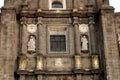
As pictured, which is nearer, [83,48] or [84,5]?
[83,48]

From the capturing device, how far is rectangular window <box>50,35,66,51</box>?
25.1 m

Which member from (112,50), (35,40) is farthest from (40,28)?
(112,50)

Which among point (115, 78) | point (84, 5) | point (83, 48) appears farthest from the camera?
point (84, 5)

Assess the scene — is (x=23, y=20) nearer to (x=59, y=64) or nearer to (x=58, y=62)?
(x=58, y=62)

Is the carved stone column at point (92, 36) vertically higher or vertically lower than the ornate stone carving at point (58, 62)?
higher

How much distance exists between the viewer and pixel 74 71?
927 inches

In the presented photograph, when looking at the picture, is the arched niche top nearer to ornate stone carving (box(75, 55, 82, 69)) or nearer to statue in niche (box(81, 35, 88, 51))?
statue in niche (box(81, 35, 88, 51))

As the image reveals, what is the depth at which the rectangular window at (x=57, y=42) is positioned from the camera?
25.1 metres

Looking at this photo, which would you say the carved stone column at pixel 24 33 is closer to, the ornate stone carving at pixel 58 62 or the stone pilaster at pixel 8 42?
the stone pilaster at pixel 8 42

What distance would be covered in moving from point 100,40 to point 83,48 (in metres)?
1.17

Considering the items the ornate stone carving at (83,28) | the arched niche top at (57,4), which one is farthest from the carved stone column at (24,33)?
the ornate stone carving at (83,28)

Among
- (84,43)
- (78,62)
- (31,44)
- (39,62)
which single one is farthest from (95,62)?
(31,44)

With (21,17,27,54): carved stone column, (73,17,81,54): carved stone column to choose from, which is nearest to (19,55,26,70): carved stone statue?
(21,17,27,54): carved stone column

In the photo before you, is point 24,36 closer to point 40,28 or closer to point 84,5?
point 40,28
